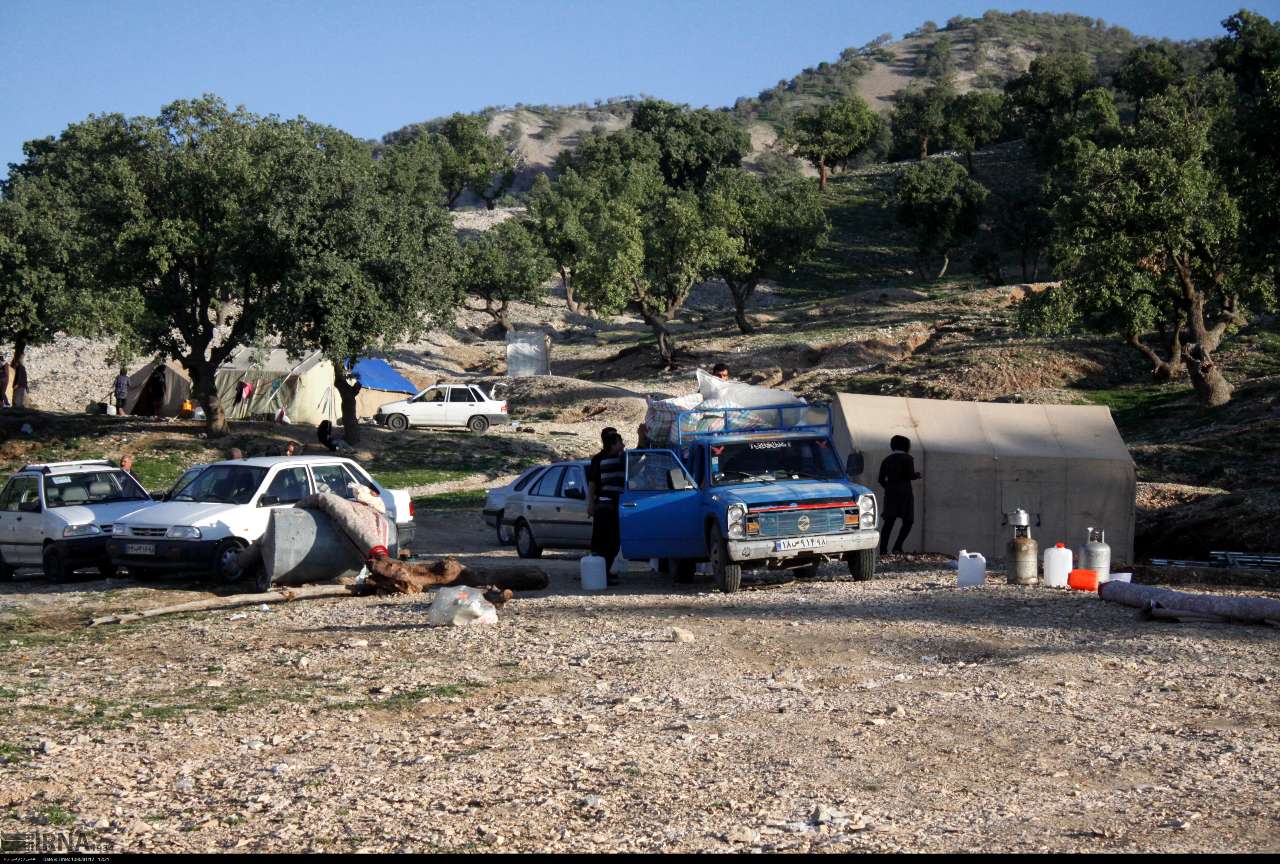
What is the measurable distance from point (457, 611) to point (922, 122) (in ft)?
318

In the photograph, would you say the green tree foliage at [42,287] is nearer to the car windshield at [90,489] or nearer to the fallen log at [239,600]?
the car windshield at [90,489]

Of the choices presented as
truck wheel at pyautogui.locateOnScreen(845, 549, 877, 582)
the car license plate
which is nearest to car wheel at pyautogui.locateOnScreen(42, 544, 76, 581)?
the car license plate

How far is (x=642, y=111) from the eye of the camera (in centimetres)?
10912

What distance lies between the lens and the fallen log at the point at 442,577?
45.1 ft

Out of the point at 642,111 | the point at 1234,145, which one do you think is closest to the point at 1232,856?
the point at 1234,145

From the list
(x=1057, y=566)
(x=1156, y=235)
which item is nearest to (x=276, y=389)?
(x=1156, y=235)

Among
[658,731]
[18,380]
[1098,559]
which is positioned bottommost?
[658,731]

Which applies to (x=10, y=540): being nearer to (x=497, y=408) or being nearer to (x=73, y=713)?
(x=73, y=713)

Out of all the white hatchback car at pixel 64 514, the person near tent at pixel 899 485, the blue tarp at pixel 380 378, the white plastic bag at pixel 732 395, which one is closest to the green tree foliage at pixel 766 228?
the blue tarp at pixel 380 378

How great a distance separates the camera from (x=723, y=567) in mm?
13688

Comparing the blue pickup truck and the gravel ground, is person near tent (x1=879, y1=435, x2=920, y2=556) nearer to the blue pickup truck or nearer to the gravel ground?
the blue pickup truck

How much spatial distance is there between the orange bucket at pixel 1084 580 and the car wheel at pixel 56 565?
1241 cm

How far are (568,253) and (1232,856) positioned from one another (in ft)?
226

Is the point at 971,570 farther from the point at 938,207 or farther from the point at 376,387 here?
the point at 938,207
